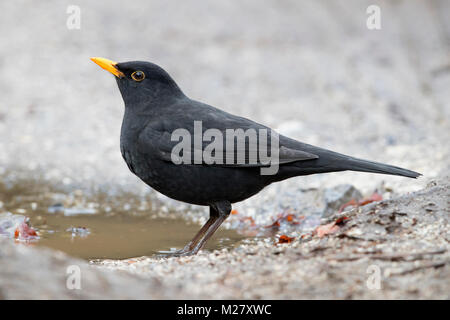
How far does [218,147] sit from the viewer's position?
4.57 m

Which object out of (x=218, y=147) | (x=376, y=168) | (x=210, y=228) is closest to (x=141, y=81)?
(x=218, y=147)

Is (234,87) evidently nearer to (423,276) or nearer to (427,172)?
(427,172)

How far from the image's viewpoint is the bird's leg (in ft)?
15.4

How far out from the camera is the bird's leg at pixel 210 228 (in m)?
4.69

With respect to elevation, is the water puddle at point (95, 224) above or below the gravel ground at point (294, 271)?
above

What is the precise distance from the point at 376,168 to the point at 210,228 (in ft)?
4.47

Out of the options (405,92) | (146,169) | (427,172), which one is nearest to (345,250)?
(146,169)

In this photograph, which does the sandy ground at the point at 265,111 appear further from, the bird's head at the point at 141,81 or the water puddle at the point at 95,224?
the bird's head at the point at 141,81

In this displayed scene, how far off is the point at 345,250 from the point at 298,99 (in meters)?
Answer: 6.38

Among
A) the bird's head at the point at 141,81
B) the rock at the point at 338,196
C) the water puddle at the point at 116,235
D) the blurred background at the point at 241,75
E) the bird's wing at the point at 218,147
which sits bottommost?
the water puddle at the point at 116,235

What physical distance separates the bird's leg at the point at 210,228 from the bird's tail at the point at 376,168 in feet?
3.17

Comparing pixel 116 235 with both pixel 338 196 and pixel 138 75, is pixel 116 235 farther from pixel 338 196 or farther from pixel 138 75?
pixel 338 196

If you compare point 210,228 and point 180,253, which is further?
point 210,228

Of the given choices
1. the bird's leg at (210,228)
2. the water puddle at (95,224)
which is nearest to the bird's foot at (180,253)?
the bird's leg at (210,228)
